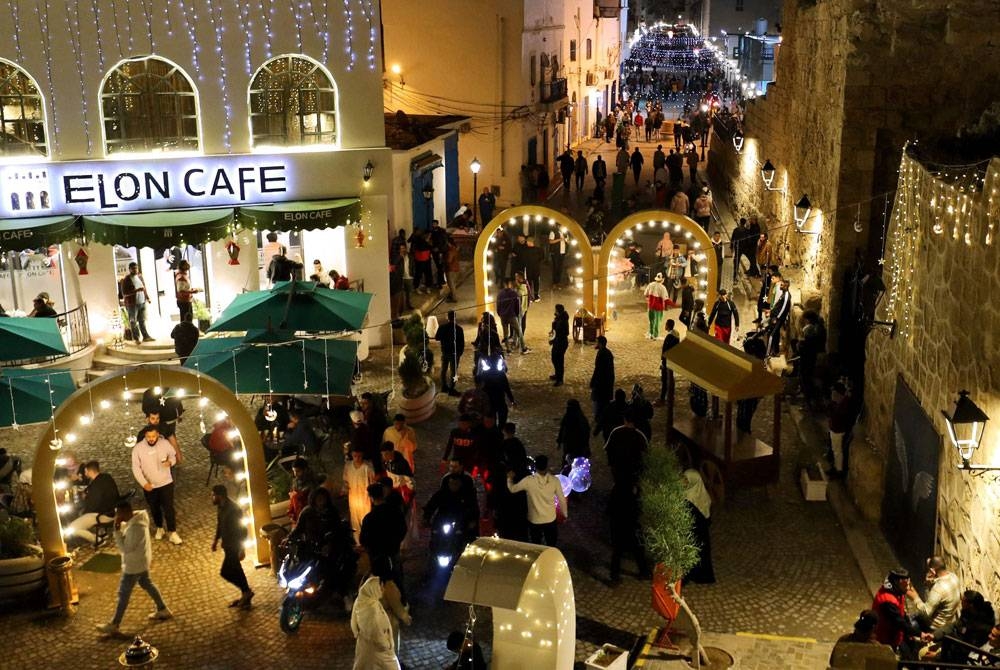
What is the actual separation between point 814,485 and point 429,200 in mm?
14755

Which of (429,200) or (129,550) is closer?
(129,550)

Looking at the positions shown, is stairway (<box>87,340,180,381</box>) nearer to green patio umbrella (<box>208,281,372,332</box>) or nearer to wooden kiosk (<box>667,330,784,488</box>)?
green patio umbrella (<box>208,281,372,332</box>)

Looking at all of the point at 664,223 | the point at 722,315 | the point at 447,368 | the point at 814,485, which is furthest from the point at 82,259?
the point at 814,485

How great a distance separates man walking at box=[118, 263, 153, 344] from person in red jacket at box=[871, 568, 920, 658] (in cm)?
1333

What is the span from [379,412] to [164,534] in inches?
116

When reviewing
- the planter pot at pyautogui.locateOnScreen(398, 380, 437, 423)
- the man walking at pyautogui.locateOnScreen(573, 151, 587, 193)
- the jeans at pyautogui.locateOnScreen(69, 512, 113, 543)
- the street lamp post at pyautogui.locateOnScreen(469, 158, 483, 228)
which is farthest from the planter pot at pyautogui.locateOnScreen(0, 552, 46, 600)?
the man walking at pyautogui.locateOnScreen(573, 151, 587, 193)

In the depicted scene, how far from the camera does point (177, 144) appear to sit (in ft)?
61.9

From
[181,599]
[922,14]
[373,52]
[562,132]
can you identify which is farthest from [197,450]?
[562,132]

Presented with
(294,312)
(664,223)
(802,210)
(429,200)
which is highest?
(802,210)

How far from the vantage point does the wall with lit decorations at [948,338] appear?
9500 millimetres

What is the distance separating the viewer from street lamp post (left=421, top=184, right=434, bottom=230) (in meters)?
26.1

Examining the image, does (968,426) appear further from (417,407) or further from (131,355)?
(131,355)

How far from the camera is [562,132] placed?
1647 inches

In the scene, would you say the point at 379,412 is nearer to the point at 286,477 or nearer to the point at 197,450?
the point at 286,477
